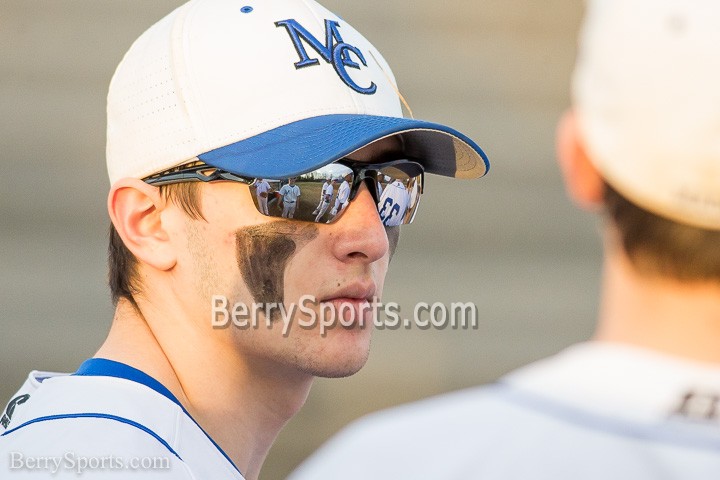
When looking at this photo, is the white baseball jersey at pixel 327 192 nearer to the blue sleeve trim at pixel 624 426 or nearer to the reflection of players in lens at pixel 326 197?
the reflection of players in lens at pixel 326 197

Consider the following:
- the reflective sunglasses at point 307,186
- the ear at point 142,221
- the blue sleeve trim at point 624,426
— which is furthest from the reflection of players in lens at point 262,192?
the blue sleeve trim at point 624,426

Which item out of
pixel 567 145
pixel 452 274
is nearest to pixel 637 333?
pixel 567 145

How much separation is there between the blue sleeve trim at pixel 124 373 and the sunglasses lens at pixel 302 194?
0.44 meters

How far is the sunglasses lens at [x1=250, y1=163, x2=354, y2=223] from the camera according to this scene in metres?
2.41

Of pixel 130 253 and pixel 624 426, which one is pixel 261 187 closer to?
pixel 130 253

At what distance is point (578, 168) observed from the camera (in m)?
1.25

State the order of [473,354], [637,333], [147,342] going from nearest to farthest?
[637,333] → [147,342] → [473,354]

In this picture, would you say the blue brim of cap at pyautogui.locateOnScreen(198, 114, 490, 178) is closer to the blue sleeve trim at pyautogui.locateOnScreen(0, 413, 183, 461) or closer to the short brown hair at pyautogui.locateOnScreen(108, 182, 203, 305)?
the short brown hair at pyautogui.locateOnScreen(108, 182, 203, 305)

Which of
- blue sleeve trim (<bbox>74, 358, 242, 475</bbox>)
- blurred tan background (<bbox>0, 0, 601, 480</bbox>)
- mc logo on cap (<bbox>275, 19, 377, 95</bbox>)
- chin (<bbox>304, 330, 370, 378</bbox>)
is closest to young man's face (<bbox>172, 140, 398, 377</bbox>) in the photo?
chin (<bbox>304, 330, 370, 378</bbox>)

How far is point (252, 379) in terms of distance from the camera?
8.04 ft

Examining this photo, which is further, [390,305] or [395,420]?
[390,305]

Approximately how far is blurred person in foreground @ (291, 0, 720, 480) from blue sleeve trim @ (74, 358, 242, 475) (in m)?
1.10

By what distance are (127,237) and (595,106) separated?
147 cm

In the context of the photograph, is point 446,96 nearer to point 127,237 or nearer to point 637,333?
point 127,237
